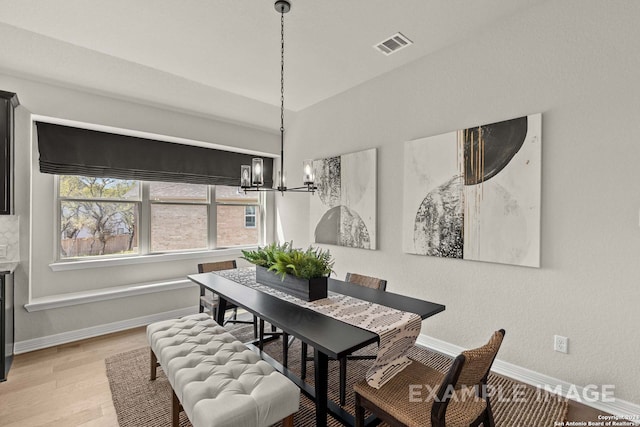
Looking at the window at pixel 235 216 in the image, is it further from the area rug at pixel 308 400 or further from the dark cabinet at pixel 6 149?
the dark cabinet at pixel 6 149

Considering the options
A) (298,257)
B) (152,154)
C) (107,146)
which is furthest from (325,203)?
(107,146)

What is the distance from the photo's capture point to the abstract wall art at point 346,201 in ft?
11.7

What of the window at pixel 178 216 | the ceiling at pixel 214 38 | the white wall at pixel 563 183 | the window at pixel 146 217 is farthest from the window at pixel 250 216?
the white wall at pixel 563 183

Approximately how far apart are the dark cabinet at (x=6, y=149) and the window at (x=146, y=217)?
0.66 m

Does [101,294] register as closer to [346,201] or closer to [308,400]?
[308,400]

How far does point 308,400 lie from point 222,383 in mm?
923

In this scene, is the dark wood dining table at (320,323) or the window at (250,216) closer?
the dark wood dining table at (320,323)

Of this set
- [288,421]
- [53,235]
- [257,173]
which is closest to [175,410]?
[288,421]

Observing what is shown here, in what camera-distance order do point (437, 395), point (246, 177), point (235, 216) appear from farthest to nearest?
point (235, 216) < point (246, 177) < point (437, 395)

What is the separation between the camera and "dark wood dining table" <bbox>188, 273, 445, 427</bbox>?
1.53 metres

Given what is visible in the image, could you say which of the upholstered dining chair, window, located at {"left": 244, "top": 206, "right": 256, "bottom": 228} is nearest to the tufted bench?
the upholstered dining chair

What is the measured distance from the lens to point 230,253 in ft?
15.2

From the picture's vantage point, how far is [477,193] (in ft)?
8.67

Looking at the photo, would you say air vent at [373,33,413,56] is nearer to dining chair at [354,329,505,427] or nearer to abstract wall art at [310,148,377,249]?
abstract wall art at [310,148,377,249]
